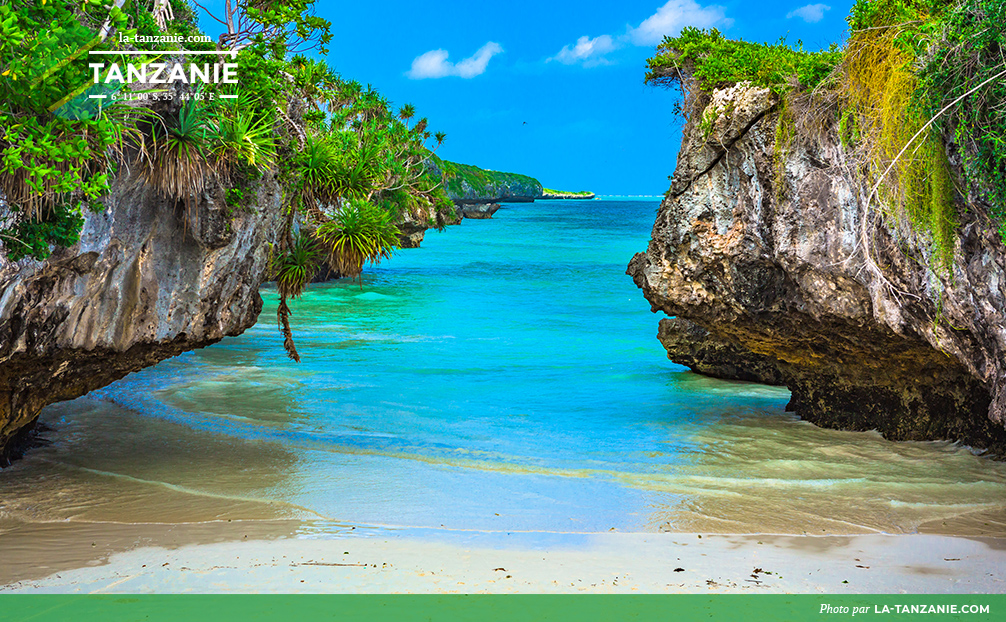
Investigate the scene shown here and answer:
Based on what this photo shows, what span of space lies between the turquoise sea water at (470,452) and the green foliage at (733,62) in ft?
14.4

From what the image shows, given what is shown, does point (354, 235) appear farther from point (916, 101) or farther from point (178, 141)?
point (916, 101)

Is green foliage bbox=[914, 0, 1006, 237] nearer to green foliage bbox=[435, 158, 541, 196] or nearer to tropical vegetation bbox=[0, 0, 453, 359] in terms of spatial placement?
tropical vegetation bbox=[0, 0, 453, 359]

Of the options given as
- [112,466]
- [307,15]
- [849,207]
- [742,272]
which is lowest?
[112,466]

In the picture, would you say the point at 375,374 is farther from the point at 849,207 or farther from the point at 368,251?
the point at 849,207

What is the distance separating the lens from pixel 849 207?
26.3 ft

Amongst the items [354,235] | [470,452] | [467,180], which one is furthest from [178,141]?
[467,180]

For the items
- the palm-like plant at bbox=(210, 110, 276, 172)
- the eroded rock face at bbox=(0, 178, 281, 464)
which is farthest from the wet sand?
the palm-like plant at bbox=(210, 110, 276, 172)

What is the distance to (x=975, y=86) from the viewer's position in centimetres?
629

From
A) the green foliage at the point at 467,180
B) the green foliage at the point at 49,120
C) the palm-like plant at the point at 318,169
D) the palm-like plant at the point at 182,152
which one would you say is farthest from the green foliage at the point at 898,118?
the green foliage at the point at 467,180

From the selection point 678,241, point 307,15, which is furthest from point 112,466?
point 678,241

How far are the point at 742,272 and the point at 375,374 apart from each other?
28.5 feet

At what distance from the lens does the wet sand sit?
573 cm
